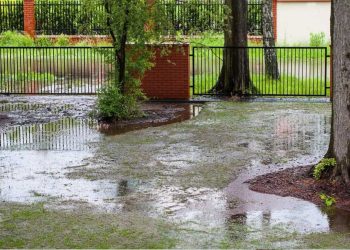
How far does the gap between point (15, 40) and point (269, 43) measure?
1247cm

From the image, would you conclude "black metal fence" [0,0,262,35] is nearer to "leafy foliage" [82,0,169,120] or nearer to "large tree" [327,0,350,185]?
"leafy foliage" [82,0,169,120]

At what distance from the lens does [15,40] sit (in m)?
34.8

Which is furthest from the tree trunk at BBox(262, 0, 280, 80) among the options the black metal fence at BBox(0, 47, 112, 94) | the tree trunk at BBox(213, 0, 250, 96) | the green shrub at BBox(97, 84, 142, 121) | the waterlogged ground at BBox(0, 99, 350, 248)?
the green shrub at BBox(97, 84, 142, 121)

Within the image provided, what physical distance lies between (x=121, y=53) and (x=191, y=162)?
5.47 metres

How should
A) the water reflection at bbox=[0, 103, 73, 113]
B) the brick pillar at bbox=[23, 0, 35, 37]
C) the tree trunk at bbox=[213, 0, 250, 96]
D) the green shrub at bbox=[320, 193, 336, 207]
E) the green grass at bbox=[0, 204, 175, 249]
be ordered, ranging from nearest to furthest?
the green grass at bbox=[0, 204, 175, 249] → the green shrub at bbox=[320, 193, 336, 207] → the water reflection at bbox=[0, 103, 73, 113] → the tree trunk at bbox=[213, 0, 250, 96] → the brick pillar at bbox=[23, 0, 35, 37]

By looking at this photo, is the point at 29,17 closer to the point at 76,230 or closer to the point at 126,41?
the point at 126,41

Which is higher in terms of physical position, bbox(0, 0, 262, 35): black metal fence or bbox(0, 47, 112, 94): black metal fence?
bbox(0, 0, 262, 35): black metal fence

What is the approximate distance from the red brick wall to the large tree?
9.87 metres

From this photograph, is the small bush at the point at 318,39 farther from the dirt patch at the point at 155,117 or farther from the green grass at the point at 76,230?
the green grass at the point at 76,230

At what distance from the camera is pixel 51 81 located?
2564 cm

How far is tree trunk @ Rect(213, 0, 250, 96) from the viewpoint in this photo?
72.8ft

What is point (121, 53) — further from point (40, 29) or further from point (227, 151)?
point (40, 29)

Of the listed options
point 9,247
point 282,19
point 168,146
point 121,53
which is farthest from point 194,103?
point 282,19

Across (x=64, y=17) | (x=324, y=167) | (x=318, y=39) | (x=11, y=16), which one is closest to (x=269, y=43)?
(x=318, y=39)
